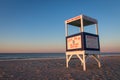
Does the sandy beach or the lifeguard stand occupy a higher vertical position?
the lifeguard stand

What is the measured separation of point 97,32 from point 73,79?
5732 millimetres

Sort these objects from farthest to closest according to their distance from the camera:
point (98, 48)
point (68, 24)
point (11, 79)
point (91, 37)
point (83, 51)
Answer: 1. point (68, 24)
2. point (98, 48)
3. point (91, 37)
4. point (83, 51)
5. point (11, 79)

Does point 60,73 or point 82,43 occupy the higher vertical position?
point 82,43

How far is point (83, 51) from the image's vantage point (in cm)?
906

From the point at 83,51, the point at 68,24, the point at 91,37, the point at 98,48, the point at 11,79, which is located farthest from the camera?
the point at 68,24

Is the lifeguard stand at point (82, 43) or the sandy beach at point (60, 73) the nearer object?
the sandy beach at point (60, 73)

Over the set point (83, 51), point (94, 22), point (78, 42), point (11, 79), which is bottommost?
point (11, 79)

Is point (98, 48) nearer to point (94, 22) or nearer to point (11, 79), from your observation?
point (94, 22)

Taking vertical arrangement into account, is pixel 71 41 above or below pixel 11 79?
above

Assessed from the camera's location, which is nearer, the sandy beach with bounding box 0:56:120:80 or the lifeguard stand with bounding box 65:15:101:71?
the sandy beach with bounding box 0:56:120:80

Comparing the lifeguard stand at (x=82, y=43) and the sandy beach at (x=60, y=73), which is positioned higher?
the lifeguard stand at (x=82, y=43)

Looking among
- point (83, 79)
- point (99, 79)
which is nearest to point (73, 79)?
point (83, 79)

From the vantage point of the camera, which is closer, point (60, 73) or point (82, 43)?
point (60, 73)

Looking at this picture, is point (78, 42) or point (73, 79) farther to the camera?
point (78, 42)
